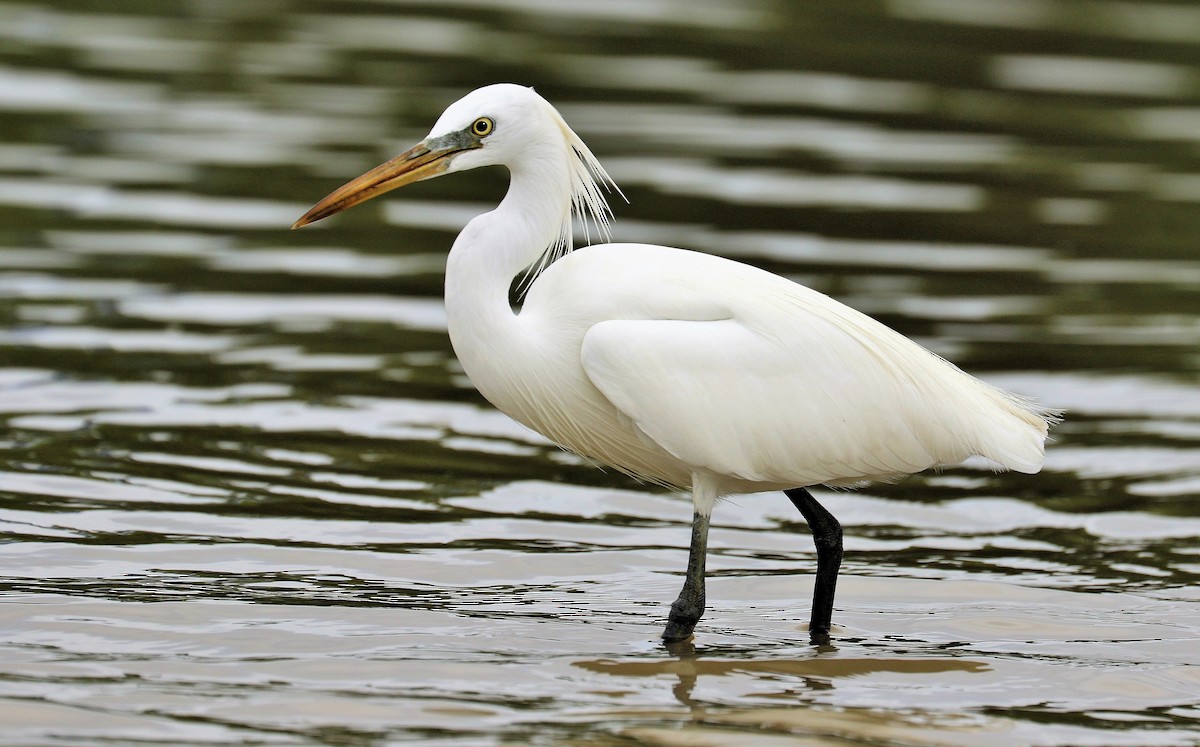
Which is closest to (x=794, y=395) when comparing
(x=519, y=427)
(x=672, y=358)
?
(x=672, y=358)

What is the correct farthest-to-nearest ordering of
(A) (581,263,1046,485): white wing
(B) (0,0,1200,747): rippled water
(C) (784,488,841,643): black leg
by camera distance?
(C) (784,488,841,643): black leg, (A) (581,263,1046,485): white wing, (B) (0,0,1200,747): rippled water

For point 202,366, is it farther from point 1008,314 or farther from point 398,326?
point 1008,314

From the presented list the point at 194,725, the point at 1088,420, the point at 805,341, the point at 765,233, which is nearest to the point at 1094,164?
the point at 765,233

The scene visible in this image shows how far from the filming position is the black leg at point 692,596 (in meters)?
7.52

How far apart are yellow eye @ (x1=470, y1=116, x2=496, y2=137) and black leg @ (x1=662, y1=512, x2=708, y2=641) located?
69.5 inches

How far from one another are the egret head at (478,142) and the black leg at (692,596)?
151 cm

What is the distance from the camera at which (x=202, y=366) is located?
38.8ft

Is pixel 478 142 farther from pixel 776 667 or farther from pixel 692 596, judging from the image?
pixel 776 667

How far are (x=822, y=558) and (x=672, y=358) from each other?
1306 mm

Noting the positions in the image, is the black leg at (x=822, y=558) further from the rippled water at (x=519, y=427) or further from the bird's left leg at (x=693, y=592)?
the bird's left leg at (x=693, y=592)

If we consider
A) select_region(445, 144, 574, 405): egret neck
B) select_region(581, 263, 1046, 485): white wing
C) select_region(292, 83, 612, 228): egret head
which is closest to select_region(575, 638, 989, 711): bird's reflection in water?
select_region(581, 263, 1046, 485): white wing

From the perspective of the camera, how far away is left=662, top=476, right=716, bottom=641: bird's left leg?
752 centimetres

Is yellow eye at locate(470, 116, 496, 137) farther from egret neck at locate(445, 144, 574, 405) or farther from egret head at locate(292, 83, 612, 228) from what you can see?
egret neck at locate(445, 144, 574, 405)

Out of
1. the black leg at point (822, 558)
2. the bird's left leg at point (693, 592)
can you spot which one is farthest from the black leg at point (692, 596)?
the black leg at point (822, 558)
